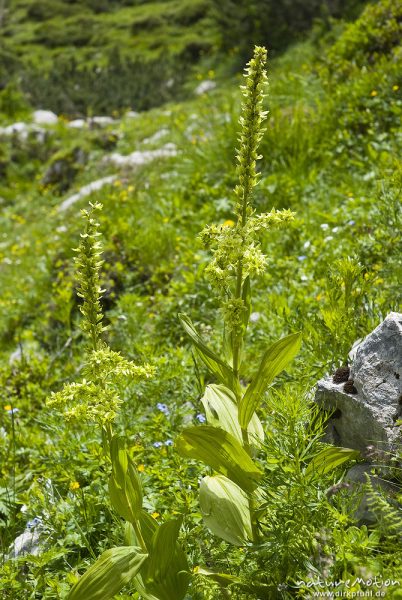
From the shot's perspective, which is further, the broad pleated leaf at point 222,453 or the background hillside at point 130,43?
the background hillside at point 130,43

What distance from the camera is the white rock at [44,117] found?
15.5 meters

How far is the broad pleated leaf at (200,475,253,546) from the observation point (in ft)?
7.48

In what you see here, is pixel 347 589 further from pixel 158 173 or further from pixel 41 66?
pixel 41 66

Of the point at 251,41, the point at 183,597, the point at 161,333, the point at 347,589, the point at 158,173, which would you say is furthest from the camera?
the point at 251,41

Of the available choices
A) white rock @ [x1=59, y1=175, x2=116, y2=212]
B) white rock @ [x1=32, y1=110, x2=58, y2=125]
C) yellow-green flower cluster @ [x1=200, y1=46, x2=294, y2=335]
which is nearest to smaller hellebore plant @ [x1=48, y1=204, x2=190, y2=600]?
yellow-green flower cluster @ [x1=200, y1=46, x2=294, y2=335]

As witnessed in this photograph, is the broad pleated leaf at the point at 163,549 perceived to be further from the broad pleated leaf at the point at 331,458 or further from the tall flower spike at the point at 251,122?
the tall flower spike at the point at 251,122

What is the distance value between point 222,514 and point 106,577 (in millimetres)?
505

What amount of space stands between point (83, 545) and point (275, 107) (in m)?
5.49

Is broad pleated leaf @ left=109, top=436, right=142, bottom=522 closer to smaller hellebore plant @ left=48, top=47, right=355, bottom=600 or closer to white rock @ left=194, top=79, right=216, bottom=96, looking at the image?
smaller hellebore plant @ left=48, top=47, right=355, bottom=600

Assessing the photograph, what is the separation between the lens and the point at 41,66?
21.6 metres

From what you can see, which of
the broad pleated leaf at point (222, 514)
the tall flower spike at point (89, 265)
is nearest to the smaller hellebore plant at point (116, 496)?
the tall flower spike at point (89, 265)

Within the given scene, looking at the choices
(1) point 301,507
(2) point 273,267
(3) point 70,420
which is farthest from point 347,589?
(2) point 273,267

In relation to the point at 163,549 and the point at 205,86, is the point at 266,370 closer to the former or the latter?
the point at 163,549

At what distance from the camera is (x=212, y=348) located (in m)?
3.94
